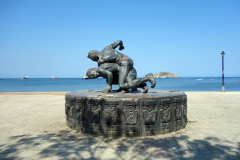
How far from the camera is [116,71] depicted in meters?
6.60

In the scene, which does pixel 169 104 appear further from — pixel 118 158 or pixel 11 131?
pixel 11 131

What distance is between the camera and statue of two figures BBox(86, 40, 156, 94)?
620cm

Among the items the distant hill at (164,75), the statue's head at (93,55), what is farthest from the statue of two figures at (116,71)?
the distant hill at (164,75)

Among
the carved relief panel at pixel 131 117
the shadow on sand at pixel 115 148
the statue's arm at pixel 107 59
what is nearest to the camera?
the shadow on sand at pixel 115 148

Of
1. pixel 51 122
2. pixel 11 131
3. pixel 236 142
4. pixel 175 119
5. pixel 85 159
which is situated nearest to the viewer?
pixel 85 159

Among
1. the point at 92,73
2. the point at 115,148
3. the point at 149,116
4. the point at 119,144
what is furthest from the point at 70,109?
the point at 149,116

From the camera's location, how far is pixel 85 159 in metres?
3.59

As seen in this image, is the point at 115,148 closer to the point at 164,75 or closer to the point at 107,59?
the point at 107,59

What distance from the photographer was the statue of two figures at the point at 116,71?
20.4 ft

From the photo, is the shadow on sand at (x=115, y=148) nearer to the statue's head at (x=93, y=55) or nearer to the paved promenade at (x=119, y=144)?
the paved promenade at (x=119, y=144)

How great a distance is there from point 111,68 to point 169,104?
A: 2.29 m

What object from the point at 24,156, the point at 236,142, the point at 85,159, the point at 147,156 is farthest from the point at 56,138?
the point at 236,142

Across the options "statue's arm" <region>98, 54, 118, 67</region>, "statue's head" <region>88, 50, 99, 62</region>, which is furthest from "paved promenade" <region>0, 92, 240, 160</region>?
"statue's head" <region>88, 50, 99, 62</region>

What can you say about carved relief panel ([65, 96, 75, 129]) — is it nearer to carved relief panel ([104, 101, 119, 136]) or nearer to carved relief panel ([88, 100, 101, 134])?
carved relief panel ([88, 100, 101, 134])
